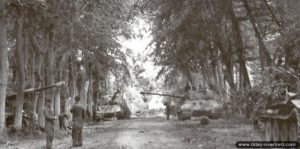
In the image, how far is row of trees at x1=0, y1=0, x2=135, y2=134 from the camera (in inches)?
843

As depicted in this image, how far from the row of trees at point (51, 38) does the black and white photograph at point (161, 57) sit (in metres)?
0.06

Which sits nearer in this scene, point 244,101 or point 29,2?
point 29,2

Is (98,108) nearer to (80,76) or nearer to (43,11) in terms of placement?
(80,76)

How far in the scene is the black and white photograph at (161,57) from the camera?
15.7 meters

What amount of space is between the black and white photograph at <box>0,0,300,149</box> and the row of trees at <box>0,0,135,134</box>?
6 centimetres

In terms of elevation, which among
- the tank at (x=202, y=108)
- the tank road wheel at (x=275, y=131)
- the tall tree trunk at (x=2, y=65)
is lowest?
the tank road wheel at (x=275, y=131)

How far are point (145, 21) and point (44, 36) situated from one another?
49.0 feet

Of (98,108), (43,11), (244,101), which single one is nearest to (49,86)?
(43,11)

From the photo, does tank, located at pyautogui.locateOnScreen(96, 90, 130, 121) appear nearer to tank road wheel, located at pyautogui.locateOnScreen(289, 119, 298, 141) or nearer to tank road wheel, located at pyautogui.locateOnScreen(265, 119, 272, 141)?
tank road wheel, located at pyautogui.locateOnScreen(265, 119, 272, 141)

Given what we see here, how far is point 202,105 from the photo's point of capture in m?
30.1

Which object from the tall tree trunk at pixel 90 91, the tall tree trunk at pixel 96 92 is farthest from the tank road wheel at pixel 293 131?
the tall tree trunk at pixel 96 92

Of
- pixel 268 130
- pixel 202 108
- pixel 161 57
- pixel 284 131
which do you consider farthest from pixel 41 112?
pixel 161 57

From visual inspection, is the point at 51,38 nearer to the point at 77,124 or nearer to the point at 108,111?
the point at 77,124

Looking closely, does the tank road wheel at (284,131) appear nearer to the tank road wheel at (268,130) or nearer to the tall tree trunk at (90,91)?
the tank road wheel at (268,130)
